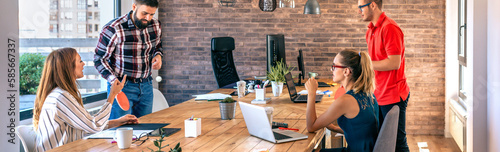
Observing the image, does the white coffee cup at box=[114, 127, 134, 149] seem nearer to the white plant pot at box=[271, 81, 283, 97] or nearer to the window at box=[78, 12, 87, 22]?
the white plant pot at box=[271, 81, 283, 97]

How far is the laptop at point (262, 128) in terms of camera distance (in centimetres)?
236

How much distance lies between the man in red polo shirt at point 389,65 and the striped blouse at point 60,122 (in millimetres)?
2014

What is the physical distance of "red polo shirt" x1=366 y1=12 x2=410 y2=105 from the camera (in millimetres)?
3533

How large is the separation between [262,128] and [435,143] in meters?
4.75

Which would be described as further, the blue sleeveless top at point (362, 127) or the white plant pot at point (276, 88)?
the white plant pot at point (276, 88)

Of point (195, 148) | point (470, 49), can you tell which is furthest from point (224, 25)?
point (195, 148)

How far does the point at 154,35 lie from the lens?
427 cm

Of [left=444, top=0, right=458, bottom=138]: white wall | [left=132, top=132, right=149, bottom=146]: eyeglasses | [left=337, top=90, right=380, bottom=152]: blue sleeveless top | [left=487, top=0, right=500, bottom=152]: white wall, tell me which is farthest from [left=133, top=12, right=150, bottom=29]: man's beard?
[left=444, top=0, right=458, bottom=138]: white wall

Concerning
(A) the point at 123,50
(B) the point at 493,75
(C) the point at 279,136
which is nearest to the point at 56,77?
(A) the point at 123,50

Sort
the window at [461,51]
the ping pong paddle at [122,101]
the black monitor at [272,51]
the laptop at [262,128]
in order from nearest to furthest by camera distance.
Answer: the laptop at [262,128]
the ping pong paddle at [122,101]
the black monitor at [272,51]
the window at [461,51]

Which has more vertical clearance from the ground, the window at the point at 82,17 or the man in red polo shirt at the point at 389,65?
the window at the point at 82,17

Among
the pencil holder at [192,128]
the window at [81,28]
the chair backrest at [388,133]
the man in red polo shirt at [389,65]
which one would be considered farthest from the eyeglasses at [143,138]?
the window at [81,28]

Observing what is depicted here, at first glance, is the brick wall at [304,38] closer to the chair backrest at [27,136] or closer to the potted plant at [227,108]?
the potted plant at [227,108]

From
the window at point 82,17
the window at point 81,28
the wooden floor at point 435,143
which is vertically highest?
the window at point 82,17
